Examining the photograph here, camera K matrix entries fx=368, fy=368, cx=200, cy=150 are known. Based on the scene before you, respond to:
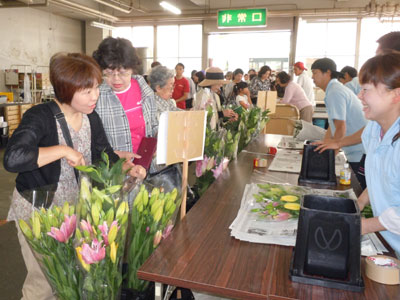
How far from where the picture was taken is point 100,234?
3.34 feet

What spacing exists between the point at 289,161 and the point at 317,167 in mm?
515

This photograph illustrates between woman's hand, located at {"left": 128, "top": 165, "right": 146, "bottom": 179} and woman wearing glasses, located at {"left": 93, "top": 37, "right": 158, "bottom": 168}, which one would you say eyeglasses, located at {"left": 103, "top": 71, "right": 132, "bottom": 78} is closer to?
woman wearing glasses, located at {"left": 93, "top": 37, "right": 158, "bottom": 168}

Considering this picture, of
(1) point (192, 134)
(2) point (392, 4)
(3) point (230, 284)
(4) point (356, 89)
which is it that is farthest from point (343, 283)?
(2) point (392, 4)

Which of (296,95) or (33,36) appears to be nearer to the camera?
(296,95)

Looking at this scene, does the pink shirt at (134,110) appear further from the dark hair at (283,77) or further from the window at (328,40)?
the window at (328,40)

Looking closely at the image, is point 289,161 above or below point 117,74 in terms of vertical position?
below

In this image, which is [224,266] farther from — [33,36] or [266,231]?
[33,36]

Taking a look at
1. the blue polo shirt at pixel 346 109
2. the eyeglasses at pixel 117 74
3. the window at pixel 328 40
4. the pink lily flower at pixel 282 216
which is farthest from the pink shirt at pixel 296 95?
the window at pixel 328 40

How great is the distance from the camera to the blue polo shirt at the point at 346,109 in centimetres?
259

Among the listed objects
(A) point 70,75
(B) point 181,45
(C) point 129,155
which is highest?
(B) point 181,45

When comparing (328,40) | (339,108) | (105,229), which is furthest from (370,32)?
(105,229)

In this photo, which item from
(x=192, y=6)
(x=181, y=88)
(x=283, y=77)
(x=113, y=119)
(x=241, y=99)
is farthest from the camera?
(x=192, y=6)

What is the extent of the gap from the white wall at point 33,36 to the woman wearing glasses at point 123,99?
9.94 meters

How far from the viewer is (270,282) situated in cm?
97
